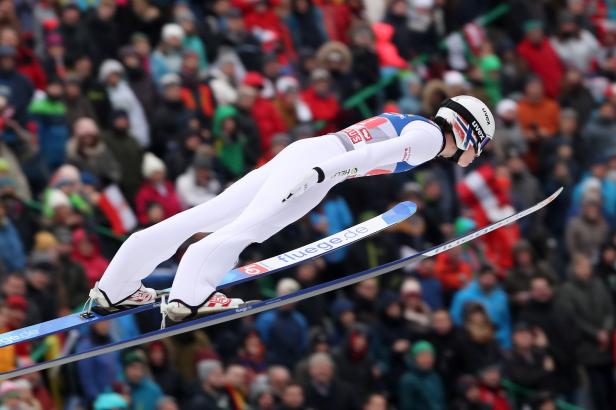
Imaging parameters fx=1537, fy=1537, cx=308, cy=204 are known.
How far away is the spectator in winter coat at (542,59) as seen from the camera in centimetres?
1750

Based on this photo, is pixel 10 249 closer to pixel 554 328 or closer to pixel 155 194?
pixel 155 194

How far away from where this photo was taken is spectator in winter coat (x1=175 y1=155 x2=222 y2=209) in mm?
13680

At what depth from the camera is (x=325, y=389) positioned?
41.5 feet

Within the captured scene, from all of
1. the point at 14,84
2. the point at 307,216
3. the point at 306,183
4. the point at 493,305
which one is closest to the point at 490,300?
the point at 493,305

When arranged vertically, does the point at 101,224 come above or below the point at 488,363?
above

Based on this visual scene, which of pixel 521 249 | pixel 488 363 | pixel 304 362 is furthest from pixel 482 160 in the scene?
pixel 304 362

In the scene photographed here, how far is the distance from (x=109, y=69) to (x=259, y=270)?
4.29 meters

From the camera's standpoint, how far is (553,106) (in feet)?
54.7

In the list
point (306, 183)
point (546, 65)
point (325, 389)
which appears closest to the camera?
point (306, 183)

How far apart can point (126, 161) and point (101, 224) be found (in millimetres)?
722

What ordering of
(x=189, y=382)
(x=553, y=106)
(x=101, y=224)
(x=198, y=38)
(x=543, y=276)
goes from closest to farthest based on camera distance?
(x=189, y=382) → (x=101, y=224) → (x=543, y=276) → (x=198, y=38) → (x=553, y=106)

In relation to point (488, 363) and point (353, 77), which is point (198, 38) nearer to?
point (353, 77)

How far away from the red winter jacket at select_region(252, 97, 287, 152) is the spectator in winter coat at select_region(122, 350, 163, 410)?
3.31 metres

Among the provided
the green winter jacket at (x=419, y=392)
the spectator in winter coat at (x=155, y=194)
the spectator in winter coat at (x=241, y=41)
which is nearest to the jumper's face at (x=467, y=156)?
the green winter jacket at (x=419, y=392)
